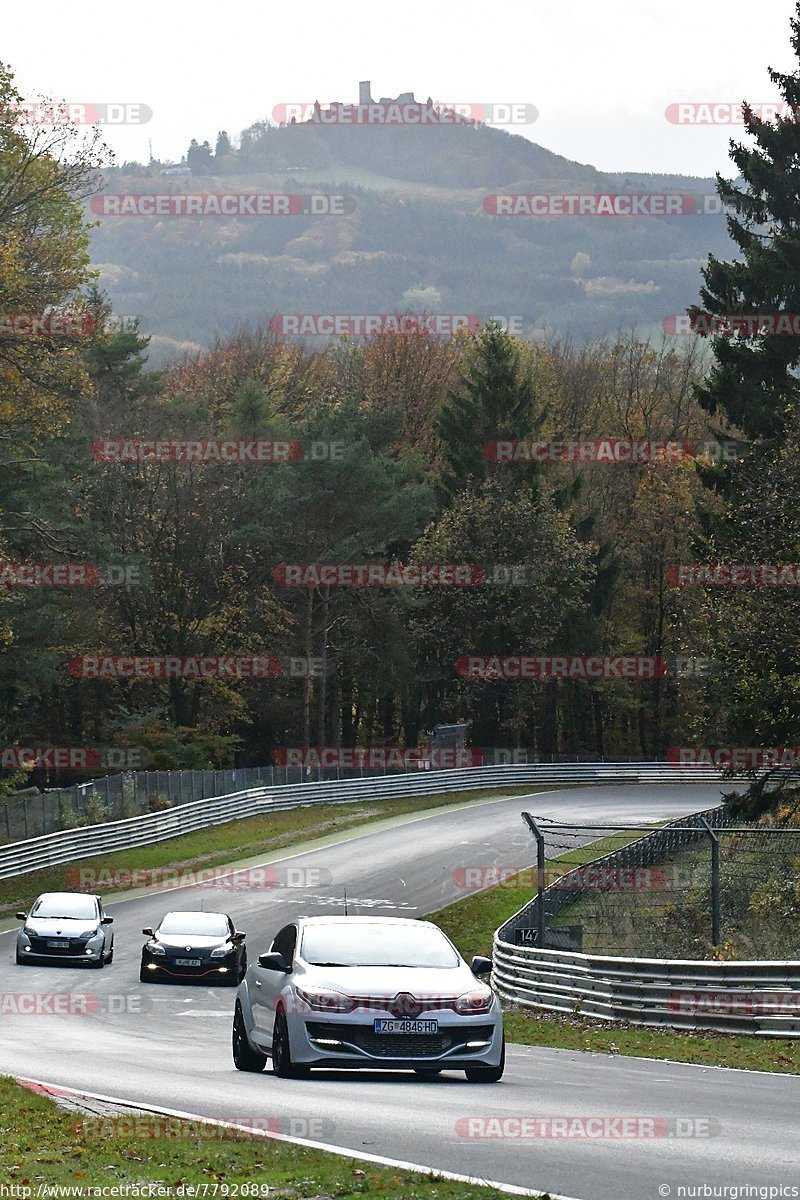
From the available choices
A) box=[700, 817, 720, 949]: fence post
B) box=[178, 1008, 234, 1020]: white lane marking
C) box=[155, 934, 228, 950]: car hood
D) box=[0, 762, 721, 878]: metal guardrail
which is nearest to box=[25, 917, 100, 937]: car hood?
box=[155, 934, 228, 950]: car hood

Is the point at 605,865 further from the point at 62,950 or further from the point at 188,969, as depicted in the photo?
the point at 62,950

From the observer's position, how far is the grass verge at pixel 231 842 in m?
43.0

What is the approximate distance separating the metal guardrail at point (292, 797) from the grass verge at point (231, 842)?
0.36m

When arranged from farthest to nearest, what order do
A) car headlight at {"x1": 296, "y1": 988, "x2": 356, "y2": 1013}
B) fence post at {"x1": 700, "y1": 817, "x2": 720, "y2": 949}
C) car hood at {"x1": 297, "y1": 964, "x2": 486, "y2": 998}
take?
fence post at {"x1": 700, "y1": 817, "x2": 720, "y2": 949}, car hood at {"x1": 297, "y1": 964, "x2": 486, "y2": 998}, car headlight at {"x1": 296, "y1": 988, "x2": 356, "y2": 1013}

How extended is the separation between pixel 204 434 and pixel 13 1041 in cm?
5427

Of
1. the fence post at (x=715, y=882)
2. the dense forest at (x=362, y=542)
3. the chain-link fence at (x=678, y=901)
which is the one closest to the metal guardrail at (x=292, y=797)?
the dense forest at (x=362, y=542)

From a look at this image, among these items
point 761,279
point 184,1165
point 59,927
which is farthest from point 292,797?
point 184,1165

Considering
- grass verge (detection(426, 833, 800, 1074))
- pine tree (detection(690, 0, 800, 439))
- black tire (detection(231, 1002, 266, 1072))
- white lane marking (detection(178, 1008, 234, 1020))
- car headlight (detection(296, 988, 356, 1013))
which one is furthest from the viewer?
pine tree (detection(690, 0, 800, 439))

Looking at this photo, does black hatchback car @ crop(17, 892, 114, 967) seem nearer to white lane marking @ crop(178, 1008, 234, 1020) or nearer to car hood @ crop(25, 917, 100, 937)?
car hood @ crop(25, 917, 100, 937)

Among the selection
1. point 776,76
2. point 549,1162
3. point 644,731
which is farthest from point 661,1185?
point 644,731

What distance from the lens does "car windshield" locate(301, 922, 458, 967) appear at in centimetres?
1387

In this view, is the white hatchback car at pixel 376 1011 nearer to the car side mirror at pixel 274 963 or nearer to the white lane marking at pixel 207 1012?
the car side mirror at pixel 274 963

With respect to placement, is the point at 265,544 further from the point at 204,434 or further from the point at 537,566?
the point at 537,566

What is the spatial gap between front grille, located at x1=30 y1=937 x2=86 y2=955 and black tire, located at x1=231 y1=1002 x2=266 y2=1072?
16.6 meters
